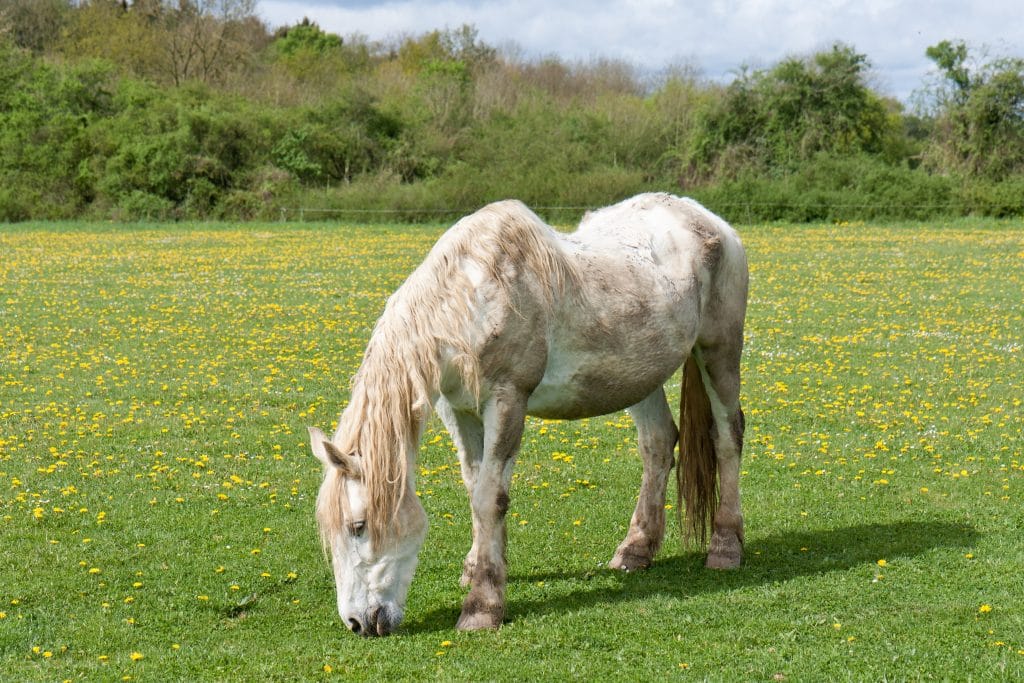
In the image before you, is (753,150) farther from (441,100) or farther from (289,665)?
(289,665)

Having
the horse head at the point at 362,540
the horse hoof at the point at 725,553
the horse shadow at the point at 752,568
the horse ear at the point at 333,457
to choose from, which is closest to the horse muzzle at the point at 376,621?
the horse head at the point at 362,540

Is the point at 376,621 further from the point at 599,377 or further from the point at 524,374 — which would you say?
the point at 599,377

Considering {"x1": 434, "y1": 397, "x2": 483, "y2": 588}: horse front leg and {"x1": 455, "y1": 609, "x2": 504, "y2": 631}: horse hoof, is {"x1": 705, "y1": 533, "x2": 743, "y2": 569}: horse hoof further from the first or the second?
{"x1": 455, "y1": 609, "x2": 504, "y2": 631}: horse hoof

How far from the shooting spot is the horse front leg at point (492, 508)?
6.13 metres

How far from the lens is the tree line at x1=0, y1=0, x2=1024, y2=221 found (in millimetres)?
47719

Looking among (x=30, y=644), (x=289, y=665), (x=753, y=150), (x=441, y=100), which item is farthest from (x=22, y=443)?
(x=441, y=100)

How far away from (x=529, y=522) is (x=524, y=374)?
266 cm

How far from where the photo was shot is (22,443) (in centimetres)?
1053

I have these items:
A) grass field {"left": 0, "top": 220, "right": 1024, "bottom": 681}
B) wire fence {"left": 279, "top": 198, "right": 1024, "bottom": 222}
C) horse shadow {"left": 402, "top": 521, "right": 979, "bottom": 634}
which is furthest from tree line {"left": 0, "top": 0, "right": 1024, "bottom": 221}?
horse shadow {"left": 402, "top": 521, "right": 979, "bottom": 634}

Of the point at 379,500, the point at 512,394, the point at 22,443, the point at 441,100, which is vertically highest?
the point at 441,100

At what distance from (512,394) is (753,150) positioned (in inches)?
1973

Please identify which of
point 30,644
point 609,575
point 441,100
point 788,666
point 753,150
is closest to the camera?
point 788,666

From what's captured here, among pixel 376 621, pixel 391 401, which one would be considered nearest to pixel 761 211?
pixel 391 401

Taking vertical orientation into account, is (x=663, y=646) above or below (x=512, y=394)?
below
